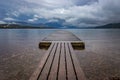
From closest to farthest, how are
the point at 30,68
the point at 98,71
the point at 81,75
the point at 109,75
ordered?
1. the point at 81,75
2. the point at 109,75
3. the point at 98,71
4. the point at 30,68

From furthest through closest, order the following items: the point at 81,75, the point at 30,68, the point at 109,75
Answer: the point at 30,68 → the point at 109,75 → the point at 81,75

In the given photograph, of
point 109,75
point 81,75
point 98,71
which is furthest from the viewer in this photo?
point 98,71

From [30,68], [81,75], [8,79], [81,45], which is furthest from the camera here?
[81,45]

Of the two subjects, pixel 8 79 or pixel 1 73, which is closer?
pixel 8 79

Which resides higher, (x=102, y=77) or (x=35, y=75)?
(x=35, y=75)

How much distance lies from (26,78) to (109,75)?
3330 mm

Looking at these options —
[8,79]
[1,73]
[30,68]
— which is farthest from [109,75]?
[1,73]

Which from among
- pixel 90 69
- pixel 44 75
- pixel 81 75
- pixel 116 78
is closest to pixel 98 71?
pixel 90 69

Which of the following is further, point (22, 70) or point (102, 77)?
point (22, 70)

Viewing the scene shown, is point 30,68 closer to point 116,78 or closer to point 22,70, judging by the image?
point 22,70

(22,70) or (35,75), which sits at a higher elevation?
(35,75)

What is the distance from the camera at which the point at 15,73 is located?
5.82m

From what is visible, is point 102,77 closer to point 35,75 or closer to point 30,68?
point 35,75

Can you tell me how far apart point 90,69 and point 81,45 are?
5.93 m
